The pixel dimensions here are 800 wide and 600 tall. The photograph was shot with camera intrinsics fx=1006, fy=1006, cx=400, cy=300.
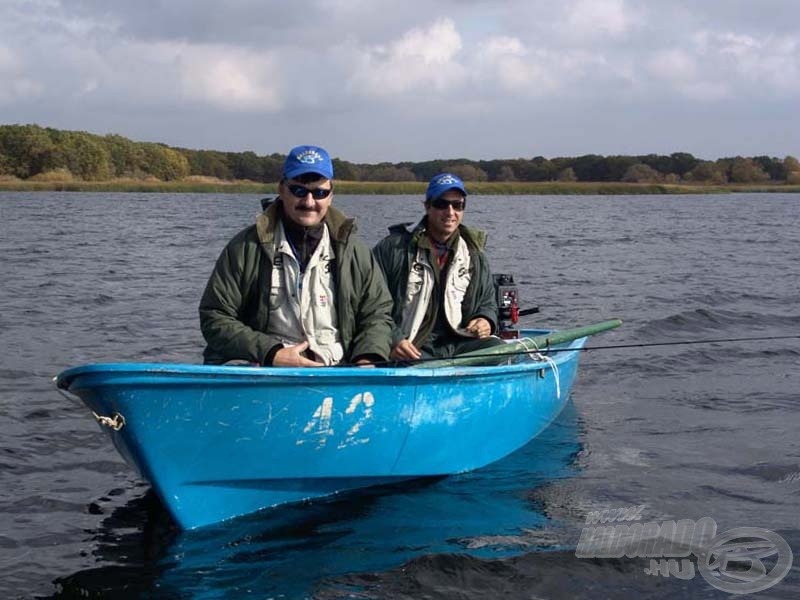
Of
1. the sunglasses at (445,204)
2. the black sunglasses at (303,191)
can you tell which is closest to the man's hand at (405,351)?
the sunglasses at (445,204)

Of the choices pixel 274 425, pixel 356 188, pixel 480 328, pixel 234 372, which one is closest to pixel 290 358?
pixel 274 425

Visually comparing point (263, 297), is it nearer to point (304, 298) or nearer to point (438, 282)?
point (304, 298)

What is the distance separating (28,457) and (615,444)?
4.65 meters

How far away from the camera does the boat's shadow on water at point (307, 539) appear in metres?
5.32

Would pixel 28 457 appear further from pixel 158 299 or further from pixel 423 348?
pixel 158 299

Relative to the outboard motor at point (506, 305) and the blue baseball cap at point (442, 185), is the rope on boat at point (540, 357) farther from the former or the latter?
the blue baseball cap at point (442, 185)

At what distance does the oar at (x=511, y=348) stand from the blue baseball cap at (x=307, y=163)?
1.40 metres

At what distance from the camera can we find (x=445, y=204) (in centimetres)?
723

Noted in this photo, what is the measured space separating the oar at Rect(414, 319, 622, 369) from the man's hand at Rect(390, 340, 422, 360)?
0.11 m

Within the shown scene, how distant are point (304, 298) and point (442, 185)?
1.56 meters

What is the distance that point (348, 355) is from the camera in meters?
6.45

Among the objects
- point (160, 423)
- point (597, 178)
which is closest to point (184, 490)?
point (160, 423)

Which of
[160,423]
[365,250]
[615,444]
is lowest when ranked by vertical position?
[615,444]

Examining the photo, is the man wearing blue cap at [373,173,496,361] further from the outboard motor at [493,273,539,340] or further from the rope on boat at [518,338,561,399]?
the outboard motor at [493,273,539,340]
